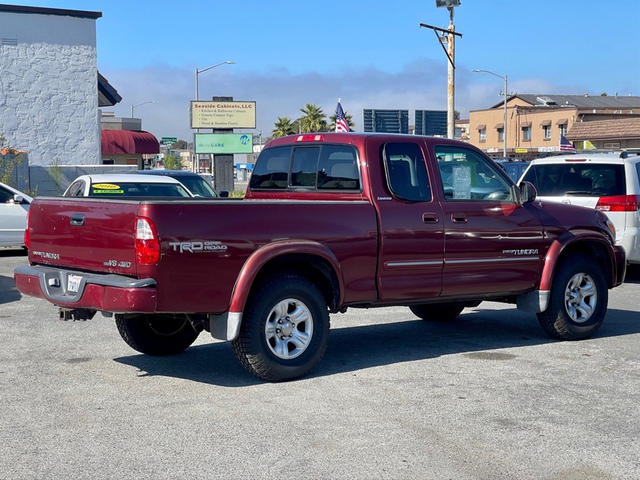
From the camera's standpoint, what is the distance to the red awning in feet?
165

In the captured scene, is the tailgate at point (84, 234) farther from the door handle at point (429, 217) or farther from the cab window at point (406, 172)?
the door handle at point (429, 217)

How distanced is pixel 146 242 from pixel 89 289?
0.65 metres

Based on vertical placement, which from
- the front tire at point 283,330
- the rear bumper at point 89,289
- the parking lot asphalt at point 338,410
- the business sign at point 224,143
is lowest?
the parking lot asphalt at point 338,410

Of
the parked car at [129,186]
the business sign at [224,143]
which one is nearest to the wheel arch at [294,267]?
the parked car at [129,186]

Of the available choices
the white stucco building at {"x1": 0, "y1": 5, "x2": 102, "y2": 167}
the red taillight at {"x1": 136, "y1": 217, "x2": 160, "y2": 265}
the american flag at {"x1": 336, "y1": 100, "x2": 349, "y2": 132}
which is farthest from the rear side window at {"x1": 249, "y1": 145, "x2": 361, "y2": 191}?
the white stucco building at {"x1": 0, "y1": 5, "x2": 102, "y2": 167}

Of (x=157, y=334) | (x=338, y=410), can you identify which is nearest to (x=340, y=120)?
(x=157, y=334)

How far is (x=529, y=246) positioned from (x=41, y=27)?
28.0 m

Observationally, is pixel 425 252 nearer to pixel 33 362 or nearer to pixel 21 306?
pixel 33 362

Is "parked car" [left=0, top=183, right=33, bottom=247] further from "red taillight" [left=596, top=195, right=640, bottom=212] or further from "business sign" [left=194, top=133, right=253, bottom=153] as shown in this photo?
"business sign" [left=194, top=133, right=253, bottom=153]

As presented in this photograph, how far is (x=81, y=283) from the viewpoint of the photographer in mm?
7074

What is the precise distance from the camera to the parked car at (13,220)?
1770cm

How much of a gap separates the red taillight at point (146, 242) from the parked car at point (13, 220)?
1173cm

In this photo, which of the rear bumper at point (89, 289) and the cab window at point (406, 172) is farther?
the cab window at point (406, 172)

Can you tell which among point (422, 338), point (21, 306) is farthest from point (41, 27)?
point (422, 338)
